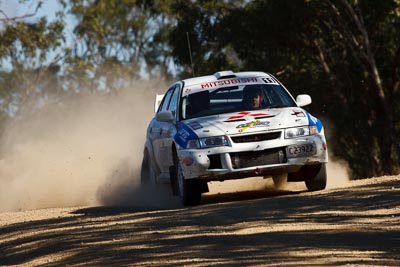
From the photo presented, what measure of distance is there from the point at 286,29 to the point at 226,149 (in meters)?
21.3

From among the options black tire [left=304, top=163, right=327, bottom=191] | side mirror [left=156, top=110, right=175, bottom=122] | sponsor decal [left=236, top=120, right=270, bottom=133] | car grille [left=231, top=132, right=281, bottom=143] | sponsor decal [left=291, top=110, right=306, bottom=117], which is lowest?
black tire [left=304, top=163, right=327, bottom=191]

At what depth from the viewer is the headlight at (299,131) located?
12.9m

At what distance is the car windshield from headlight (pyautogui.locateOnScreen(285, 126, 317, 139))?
2.30 ft

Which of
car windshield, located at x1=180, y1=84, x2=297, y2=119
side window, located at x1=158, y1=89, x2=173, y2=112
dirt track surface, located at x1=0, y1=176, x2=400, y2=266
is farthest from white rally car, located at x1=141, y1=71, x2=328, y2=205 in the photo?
side window, located at x1=158, y1=89, x2=173, y2=112

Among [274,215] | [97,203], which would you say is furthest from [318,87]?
[274,215]

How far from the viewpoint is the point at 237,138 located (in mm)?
12844

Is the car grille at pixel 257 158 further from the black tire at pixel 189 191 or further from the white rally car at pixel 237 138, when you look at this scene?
the black tire at pixel 189 191

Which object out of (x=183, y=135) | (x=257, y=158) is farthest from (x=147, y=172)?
(x=257, y=158)

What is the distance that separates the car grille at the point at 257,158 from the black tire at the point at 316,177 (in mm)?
624

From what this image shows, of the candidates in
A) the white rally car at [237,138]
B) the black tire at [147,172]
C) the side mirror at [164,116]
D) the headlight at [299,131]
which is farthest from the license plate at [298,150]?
the black tire at [147,172]

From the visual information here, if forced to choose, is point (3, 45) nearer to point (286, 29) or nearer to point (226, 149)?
point (286, 29)

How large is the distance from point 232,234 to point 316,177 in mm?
3872

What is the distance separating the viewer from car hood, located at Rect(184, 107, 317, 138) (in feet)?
42.2

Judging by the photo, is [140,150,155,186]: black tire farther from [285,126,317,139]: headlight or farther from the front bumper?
[285,126,317,139]: headlight
